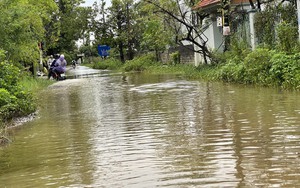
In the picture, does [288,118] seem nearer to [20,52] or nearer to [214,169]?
[214,169]

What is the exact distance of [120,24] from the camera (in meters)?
47.6

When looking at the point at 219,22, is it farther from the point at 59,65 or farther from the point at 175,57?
the point at 175,57

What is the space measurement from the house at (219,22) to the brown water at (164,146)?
908cm

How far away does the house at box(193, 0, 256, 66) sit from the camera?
21562mm

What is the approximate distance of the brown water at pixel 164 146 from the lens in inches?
219

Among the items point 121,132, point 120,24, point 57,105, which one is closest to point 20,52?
point 57,105

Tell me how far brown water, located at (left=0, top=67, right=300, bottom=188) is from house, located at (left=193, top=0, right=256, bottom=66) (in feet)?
29.8

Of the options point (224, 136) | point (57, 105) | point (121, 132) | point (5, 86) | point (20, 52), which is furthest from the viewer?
point (20, 52)

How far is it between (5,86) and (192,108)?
15.2 ft

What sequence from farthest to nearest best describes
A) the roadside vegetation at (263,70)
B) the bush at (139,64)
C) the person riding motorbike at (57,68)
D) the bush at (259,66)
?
the bush at (139,64) → the person riding motorbike at (57,68) → the bush at (259,66) → the roadside vegetation at (263,70)

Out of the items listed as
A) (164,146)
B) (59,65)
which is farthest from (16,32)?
(164,146)

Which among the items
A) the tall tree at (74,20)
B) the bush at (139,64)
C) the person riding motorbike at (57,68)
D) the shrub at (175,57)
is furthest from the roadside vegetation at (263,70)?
the tall tree at (74,20)

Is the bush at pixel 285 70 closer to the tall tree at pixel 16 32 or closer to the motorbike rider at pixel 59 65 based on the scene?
the tall tree at pixel 16 32

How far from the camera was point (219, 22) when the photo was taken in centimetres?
2356
